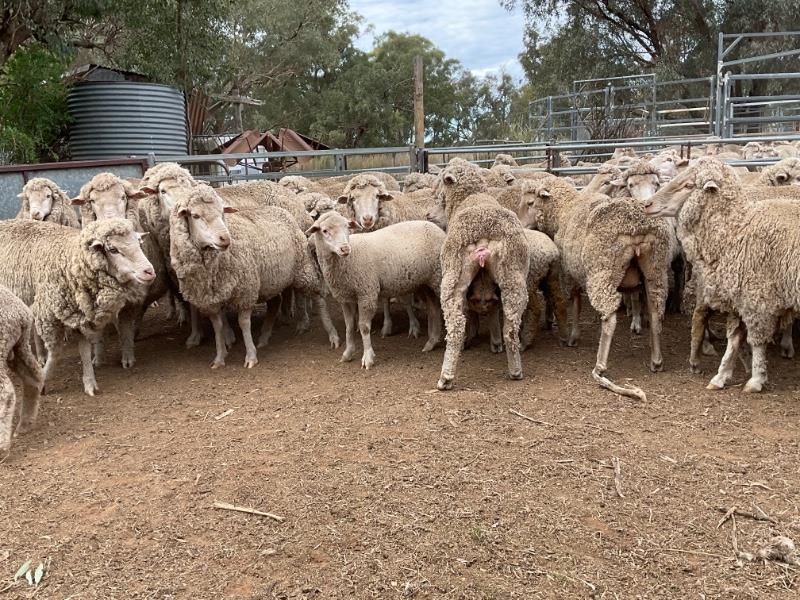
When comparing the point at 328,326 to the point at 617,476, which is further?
the point at 328,326

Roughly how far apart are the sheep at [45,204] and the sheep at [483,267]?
422cm

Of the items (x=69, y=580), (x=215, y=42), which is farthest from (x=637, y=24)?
(x=69, y=580)

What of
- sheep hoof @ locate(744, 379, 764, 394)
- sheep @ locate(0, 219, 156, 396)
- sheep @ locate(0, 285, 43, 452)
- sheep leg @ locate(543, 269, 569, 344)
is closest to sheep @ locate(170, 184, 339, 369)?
sheep @ locate(0, 219, 156, 396)

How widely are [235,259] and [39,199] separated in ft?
7.66

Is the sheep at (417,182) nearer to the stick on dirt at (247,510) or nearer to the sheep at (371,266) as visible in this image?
the sheep at (371,266)

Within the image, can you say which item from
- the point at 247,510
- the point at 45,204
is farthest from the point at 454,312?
the point at 45,204

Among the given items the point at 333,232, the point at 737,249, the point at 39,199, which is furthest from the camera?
the point at 39,199

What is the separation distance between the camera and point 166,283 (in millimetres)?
7031

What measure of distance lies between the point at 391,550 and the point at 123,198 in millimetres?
4911

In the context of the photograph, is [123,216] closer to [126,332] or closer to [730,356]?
[126,332]

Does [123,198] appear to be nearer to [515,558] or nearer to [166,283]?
[166,283]

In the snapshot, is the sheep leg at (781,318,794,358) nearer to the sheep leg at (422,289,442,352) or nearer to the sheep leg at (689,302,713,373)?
the sheep leg at (689,302,713,373)

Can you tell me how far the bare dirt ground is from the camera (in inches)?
116

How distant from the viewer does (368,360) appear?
6082mm
